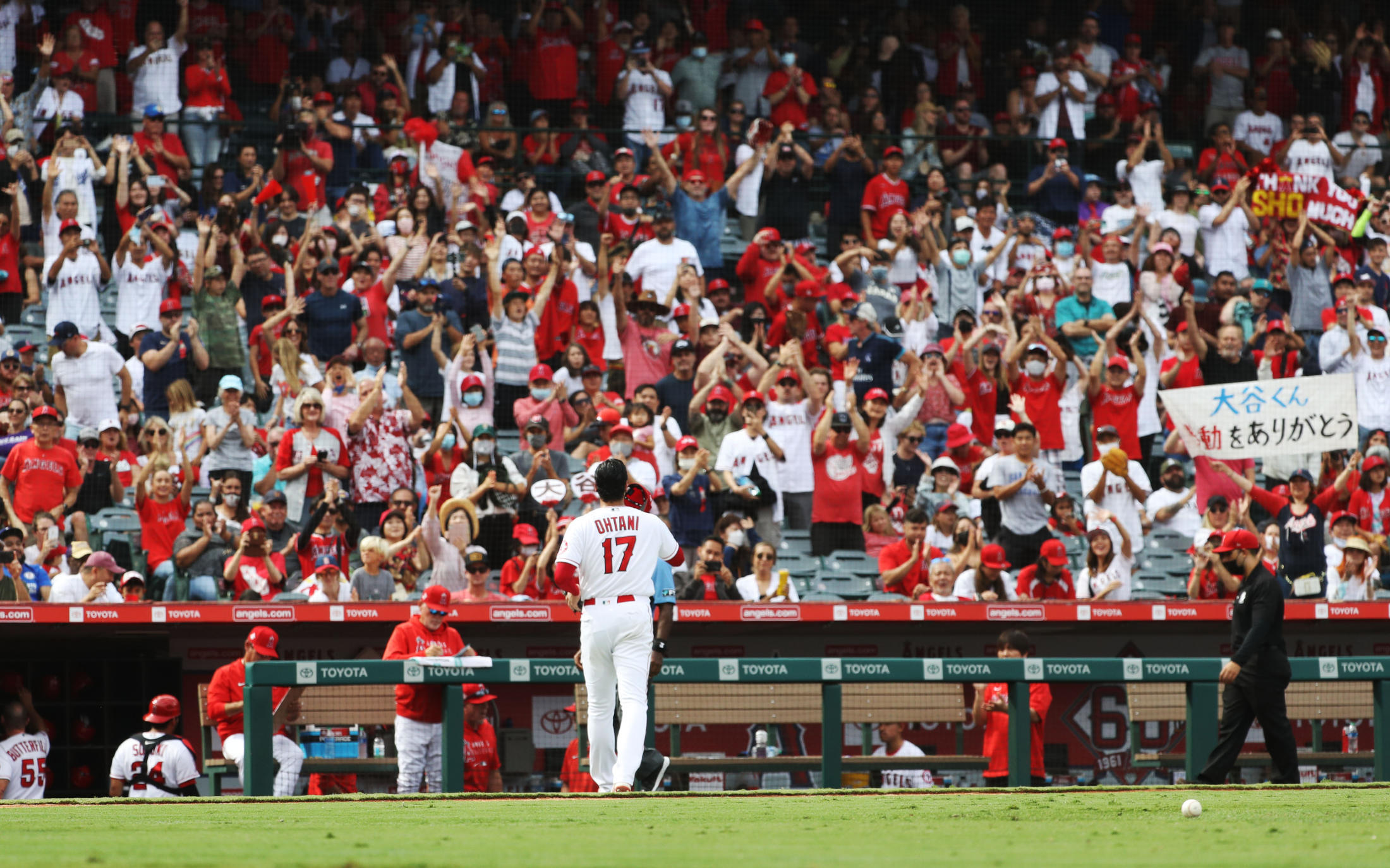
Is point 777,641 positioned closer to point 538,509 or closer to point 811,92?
point 538,509

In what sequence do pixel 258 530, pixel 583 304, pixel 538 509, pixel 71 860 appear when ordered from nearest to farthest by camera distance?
pixel 71 860 < pixel 258 530 < pixel 538 509 < pixel 583 304

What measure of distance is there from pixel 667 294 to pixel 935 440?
2928mm

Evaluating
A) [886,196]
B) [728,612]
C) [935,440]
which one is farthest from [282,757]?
[886,196]

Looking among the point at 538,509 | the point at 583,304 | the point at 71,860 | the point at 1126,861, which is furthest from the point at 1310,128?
the point at 71,860

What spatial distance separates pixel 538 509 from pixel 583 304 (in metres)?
2.79

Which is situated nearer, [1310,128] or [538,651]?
[538,651]

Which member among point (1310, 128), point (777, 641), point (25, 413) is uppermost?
point (1310, 128)

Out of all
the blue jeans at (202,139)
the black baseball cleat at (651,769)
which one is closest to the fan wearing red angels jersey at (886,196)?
the blue jeans at (202,139)

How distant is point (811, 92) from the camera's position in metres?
20.0

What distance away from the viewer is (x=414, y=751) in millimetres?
10773

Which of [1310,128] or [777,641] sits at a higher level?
[1310,128]

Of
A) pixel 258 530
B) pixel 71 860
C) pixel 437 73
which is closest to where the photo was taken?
pixel 71 860

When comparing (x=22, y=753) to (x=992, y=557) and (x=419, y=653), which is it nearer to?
(x=419, y=653)

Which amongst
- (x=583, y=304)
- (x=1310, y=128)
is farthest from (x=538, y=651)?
(x=1310, y=128)
